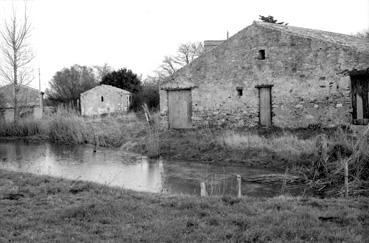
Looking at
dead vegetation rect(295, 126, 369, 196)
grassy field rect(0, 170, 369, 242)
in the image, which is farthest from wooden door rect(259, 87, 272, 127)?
grassy field rect(0, 170, 369, 242)

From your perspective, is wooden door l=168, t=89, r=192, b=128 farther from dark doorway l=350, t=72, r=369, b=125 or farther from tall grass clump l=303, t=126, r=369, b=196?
tall grass clump l=303, t=126, r=369, b=196

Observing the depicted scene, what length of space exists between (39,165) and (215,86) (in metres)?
8.14

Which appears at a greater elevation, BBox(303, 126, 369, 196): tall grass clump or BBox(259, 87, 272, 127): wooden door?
BBox(259, 87, 272, 127): wooden door

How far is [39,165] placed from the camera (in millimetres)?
14062

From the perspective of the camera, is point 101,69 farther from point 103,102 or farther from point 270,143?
point 270,143

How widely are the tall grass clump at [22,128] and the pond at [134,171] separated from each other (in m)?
5.74

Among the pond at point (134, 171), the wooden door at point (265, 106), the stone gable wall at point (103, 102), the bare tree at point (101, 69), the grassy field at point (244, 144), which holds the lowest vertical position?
the pond at point (134, 171)

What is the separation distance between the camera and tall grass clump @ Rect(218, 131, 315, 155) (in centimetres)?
1246

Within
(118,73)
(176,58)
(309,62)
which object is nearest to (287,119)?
(309,62)

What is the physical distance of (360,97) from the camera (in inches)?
583

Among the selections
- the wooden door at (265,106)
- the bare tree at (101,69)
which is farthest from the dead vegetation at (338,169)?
the bare tree at (101,69)

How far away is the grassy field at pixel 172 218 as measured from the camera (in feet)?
16.5

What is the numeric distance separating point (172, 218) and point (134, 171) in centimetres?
704

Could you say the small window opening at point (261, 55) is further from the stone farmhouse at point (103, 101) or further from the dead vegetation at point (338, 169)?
the stone farmhouse at point (103, 101)
